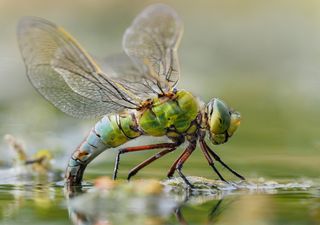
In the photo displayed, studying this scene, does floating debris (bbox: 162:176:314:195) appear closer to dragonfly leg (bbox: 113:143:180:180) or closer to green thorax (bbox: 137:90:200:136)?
dragonfly leg (bbox: 113:143:180:180)

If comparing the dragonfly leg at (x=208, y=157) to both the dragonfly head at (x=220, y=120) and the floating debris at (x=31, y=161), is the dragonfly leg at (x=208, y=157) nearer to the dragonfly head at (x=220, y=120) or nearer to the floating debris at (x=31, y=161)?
the dragonfly head at (x=220, y=120)

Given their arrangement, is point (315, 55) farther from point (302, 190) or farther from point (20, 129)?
point (302, 190)

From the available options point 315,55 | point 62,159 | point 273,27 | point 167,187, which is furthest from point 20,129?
point 273,27

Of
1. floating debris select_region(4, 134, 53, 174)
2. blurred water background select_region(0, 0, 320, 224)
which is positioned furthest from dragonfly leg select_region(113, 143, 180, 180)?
floating debris select_region(4, 134, 53, 174)

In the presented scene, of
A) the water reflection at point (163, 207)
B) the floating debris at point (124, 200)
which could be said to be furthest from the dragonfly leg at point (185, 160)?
the floating debris at point (124, 200)

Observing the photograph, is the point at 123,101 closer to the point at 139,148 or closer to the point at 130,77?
the point at 130,77

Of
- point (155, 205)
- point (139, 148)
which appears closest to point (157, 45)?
point (139, 148)
